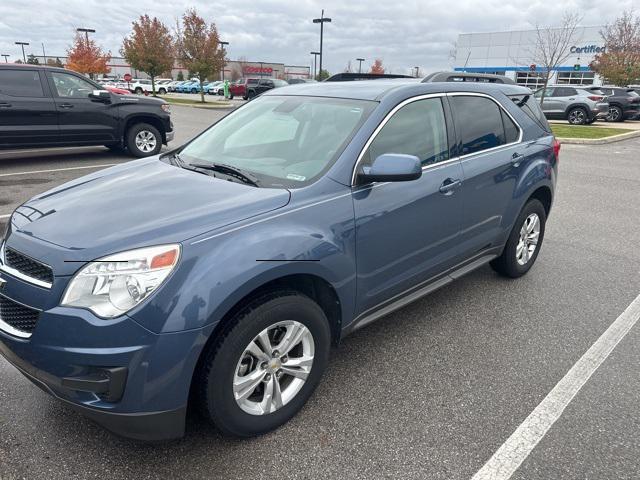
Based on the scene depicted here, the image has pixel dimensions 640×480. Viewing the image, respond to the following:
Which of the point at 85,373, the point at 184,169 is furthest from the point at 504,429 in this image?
the point at 184,169

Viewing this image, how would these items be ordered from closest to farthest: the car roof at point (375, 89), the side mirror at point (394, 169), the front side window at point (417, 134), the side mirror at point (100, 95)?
1. the side mirror at point (394, 169)
2. the front side window at point (417, 134)
3. the car roof at point (375, 89)
4. the side mirror at point (100, 95)

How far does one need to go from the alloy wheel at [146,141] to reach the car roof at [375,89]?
724 cm

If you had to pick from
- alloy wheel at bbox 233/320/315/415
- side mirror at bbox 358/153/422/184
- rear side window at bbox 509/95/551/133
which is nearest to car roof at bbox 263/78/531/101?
rear side window at bbox 509/95/551/133

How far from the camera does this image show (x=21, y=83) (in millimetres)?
8789

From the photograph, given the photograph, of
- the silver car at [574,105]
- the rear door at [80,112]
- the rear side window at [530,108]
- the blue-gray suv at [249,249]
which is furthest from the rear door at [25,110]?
the silver car at [574,105]

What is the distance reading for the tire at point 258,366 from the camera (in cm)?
216

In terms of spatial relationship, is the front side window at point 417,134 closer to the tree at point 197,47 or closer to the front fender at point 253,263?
the front fender at point 253,263

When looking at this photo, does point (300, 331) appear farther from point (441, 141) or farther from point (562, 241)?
point (562, 241)

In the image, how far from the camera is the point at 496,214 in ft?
12.7

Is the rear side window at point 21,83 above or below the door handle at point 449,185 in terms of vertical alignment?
above

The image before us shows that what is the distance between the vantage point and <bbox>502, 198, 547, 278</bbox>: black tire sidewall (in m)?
4.24

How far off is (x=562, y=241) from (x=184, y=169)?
4.57 meters

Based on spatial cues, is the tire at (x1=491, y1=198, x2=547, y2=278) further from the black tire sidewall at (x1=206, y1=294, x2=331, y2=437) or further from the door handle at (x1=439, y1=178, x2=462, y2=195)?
Result: the black tire sidewall at (x1=206, y1=294, x2=331, y2=437)

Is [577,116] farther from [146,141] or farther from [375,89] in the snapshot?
[375,89]
